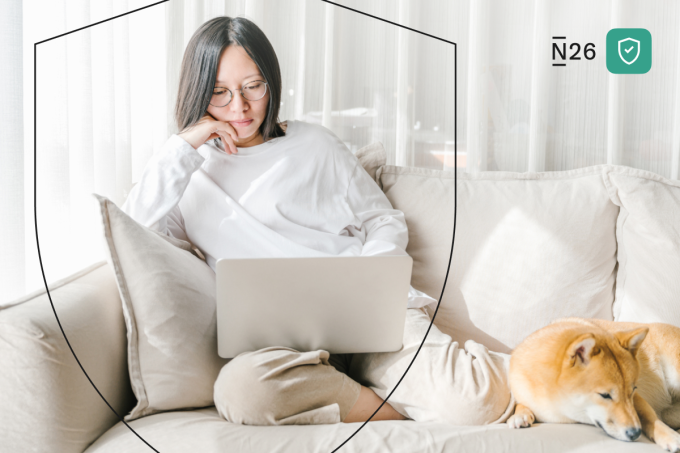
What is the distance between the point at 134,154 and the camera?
1.46 ft

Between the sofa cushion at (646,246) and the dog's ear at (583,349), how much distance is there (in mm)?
435

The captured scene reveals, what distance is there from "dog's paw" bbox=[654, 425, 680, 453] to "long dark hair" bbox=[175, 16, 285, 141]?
0.89 m

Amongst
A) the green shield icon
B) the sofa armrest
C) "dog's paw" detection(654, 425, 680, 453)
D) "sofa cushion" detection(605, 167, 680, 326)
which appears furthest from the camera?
the green shield icon

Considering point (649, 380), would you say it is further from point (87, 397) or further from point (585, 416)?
point (87, 397)

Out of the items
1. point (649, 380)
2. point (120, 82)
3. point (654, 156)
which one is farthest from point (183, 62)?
point (654, 156)

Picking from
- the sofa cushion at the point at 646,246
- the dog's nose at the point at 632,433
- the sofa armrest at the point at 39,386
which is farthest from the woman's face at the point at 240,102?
the sofa cushion at the point at 646,246

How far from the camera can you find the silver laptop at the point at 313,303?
416 millimetres

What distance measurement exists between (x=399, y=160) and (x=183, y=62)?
0.34 meters

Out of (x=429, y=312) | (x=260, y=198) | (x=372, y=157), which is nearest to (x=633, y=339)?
(x=429, y=312)

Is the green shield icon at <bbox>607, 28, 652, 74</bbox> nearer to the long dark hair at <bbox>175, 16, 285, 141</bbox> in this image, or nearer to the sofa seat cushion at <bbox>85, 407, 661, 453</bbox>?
the sofa seat cushion at <bbox>85, 407, 661, 453</bbox>

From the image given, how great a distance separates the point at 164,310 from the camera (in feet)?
1.47

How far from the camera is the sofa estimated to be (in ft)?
1.64

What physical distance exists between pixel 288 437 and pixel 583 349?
0.66 meters

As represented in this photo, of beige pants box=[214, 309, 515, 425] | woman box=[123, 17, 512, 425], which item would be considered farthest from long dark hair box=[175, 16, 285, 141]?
beige pants box=[214, 309, 515, 425]
